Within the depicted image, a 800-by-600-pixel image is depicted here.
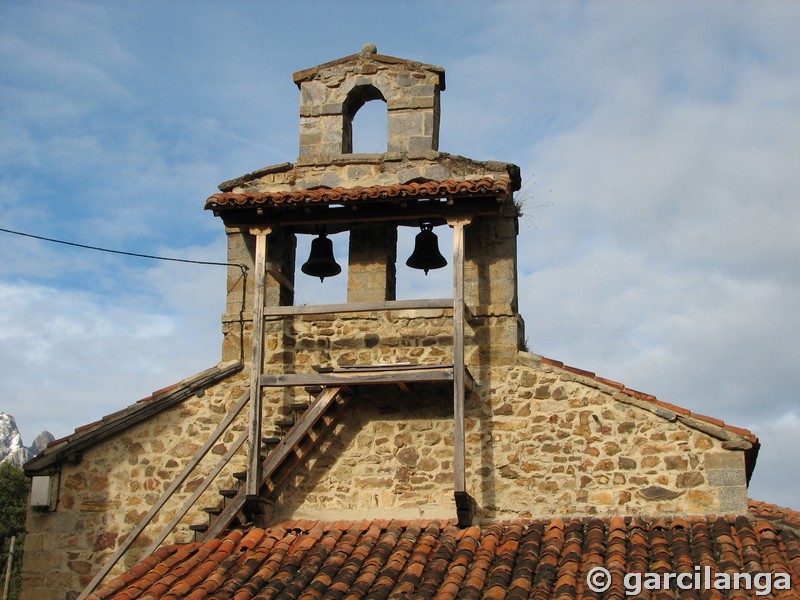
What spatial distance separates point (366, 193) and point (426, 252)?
1291 mm

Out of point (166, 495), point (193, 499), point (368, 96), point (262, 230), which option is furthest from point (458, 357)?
point (368, 96)

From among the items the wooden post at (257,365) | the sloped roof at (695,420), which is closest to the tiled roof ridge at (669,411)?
the sloped roof at (695,420)

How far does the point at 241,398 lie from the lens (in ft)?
Result: 38.2

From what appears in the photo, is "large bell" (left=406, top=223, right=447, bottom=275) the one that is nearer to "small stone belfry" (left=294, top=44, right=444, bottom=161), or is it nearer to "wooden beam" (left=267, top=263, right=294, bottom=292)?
"small stone belfry" (left=294, top=44, right=444, bottom=161)

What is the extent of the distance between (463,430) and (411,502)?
1.22m

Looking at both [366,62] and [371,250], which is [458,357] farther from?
[366,62]

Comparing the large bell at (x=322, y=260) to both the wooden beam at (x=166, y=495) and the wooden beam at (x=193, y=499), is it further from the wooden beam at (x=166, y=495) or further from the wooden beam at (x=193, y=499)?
the wooden beam at (x=193, y=499)

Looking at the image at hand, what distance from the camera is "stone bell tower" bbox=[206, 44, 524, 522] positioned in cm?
1161

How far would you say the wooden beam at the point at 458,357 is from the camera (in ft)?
35.8

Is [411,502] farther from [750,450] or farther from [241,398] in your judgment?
[750,450]

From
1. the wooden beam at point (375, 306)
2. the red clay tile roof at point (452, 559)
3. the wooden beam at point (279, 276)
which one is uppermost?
the wooden beam at point (279, 276)

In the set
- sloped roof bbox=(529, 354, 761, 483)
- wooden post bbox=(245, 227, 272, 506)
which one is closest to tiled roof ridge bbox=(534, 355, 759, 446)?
sloped roof bbox=(529, 354, 761, 483)

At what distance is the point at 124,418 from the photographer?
12141 millimetres

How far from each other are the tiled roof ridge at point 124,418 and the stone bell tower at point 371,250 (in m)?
0.51
